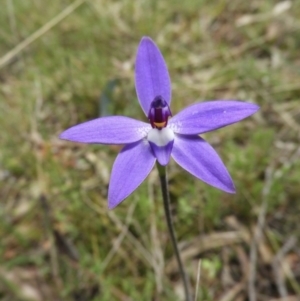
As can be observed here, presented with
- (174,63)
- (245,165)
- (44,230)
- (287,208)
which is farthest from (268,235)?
(174,63)

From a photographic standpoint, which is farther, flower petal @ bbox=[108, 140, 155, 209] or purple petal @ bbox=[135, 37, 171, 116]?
purple petal @ bbox=[135, 37, 171, 116]

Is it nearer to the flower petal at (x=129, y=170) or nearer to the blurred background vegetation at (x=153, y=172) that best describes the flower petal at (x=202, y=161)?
the flower petal at (x=129, y=170)

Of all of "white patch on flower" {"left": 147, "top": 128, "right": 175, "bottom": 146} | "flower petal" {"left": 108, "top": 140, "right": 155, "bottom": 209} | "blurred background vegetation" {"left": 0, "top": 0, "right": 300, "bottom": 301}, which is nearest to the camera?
"flower petal" {"left": 108, "top": 140, "right": 155, "bottom": 209}

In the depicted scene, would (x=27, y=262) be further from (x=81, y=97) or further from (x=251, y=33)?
(x=251, y=33)

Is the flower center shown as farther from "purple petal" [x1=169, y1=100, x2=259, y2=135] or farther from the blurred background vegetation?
the blurred background vegetation

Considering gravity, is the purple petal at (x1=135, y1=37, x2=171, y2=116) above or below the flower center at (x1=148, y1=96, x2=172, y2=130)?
above

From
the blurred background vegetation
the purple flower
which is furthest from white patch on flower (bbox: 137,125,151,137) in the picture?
the blurred background vegetation

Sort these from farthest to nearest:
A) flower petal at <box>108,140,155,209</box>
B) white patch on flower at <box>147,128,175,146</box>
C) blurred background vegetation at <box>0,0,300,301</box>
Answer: blurred background vegetation at <box>0,0,300,301</box>, white patch on flower at <box>147,128,175,146</box>, flower petal at <box>108,140,155,209</box>

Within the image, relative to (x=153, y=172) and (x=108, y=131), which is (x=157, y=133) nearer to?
(x=108, y=131)
